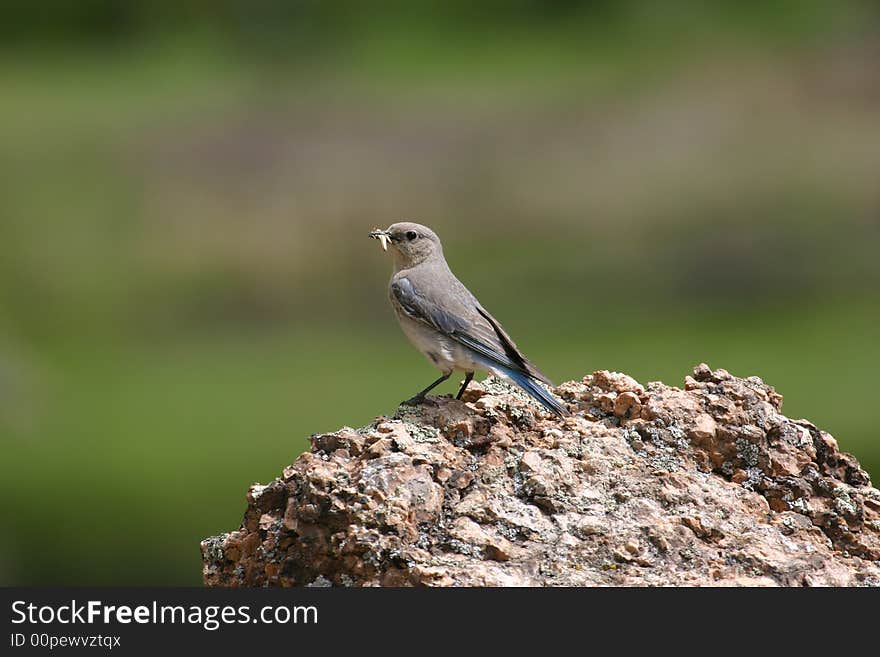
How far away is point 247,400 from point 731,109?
8357 millimetres

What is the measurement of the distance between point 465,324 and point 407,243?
0.70m

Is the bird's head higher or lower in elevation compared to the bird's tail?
higher

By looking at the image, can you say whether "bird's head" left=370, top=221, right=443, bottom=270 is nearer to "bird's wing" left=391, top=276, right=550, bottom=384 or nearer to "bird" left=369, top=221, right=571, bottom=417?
"bird" left=369, top=221, right=571, bottom=417

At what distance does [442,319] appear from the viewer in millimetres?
5625

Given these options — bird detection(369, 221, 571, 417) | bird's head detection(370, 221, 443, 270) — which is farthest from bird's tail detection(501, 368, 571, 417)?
bird's head detection(370, 221, 443, 270)

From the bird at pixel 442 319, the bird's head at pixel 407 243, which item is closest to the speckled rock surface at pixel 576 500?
the bird at pixel 442 319

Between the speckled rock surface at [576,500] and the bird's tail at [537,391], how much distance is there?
4 cm

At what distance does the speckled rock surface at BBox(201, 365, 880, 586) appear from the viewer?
13.1 ft

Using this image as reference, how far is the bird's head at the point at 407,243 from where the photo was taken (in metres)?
6.13

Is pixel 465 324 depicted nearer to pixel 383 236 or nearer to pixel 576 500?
pixel 383 236

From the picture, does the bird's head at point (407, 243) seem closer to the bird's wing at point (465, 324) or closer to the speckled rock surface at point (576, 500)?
the bird's wing at point (465, 324)

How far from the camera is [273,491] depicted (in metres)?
4.30

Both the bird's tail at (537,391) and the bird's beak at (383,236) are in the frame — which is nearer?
the bird's tail at (537,391)

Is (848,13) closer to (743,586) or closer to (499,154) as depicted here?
(499,154)
